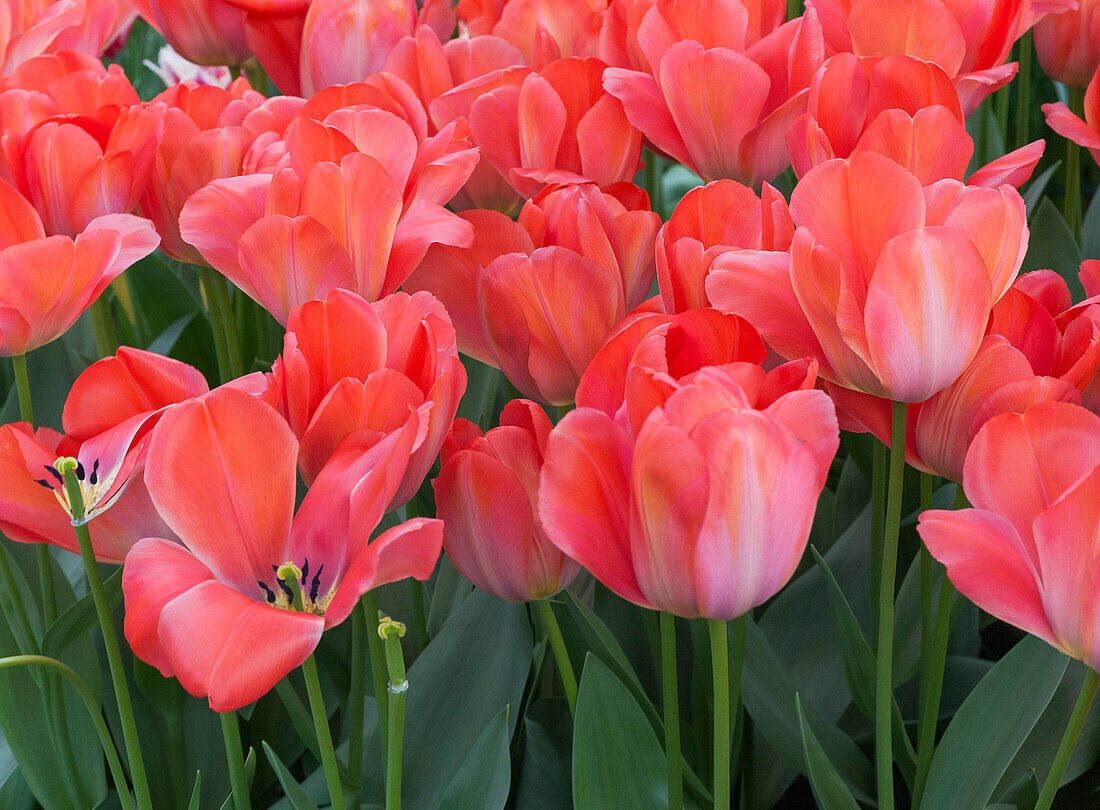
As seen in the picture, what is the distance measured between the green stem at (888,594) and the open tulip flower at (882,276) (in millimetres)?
18

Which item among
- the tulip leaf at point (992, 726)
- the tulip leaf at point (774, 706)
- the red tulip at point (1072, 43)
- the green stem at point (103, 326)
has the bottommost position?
the tulip leaf at point (774, 706)

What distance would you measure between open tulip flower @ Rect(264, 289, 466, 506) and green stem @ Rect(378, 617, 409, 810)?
0.21 feet

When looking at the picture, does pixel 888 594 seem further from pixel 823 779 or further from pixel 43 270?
pixel 43 270

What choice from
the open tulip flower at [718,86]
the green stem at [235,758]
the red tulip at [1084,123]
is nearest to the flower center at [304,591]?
the green stem at [235,758]

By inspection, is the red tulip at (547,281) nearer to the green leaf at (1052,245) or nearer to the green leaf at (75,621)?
the green leaf at (75,621)

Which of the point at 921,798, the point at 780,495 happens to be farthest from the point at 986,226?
the point at 921,798

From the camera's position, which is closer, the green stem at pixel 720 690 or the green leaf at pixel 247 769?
the green stem at pixel 720 690

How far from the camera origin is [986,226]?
370 millimetres

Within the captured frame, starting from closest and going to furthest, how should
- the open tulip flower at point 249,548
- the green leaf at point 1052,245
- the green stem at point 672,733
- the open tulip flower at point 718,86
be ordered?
the open tulip flower at point 249,548
the green stem at point 672,733
the open tulip flower at point 718,86
the green leaf at point 1052,245

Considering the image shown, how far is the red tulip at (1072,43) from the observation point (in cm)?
77

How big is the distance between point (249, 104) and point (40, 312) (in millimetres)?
223

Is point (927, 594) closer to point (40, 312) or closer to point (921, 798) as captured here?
point (921, 798)

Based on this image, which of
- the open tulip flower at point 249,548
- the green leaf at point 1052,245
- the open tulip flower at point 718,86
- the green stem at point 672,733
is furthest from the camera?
the green leaf at point 1052,245

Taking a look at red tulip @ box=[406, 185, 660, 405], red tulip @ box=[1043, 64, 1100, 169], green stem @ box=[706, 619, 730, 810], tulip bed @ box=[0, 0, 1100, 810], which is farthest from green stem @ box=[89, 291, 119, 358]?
red tulip @ box=[1043, 64, 1100, 169]
